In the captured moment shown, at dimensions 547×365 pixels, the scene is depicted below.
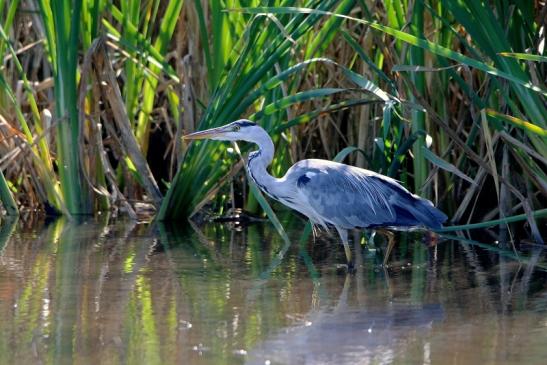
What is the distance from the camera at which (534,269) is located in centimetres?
619

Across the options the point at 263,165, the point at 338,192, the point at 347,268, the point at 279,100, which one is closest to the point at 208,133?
the point at 263,165

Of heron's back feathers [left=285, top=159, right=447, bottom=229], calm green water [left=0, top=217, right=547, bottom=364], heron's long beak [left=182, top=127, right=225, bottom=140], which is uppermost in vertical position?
heron's long beak [left=182, top=127, right=225, bottom=140]

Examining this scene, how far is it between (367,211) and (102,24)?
2623 millimetres

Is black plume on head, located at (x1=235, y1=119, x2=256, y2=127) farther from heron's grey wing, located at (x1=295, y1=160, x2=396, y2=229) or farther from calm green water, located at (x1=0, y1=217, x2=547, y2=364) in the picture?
calm green water, located at (x1=0, y1=217, x2=547, y2=364)

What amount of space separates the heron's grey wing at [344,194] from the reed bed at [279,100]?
0.33 metres

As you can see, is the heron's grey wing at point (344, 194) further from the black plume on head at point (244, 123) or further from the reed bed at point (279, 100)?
the black plume on head at point (244, 123)

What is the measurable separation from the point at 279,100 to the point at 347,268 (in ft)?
4.03

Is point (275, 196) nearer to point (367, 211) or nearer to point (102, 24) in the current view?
point (367, 211)

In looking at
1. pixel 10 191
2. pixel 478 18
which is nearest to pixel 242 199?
pixel 10 191

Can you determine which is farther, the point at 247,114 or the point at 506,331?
the point at 247,114

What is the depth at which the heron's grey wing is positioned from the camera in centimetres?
655

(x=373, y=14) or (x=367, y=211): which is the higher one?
(x=373, y=14)

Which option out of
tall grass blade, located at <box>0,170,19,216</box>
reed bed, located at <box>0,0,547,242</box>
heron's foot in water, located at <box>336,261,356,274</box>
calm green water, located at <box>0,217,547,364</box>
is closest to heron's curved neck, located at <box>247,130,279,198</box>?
reed bed, located at <box>0,0,547,242</box>

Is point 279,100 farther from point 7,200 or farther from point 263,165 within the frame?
point 7,200
